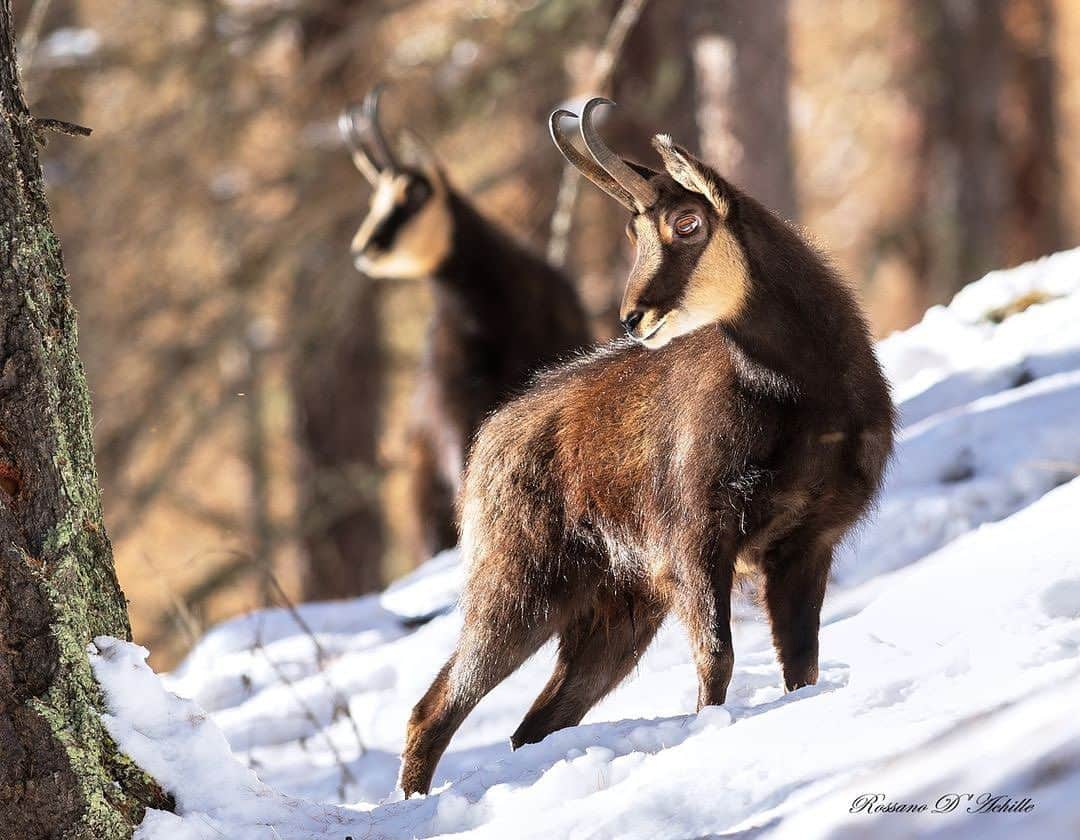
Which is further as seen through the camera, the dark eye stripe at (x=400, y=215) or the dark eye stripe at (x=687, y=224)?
the dark eye stripe at (x=400, y=215)

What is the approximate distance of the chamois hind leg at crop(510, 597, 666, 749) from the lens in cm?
428

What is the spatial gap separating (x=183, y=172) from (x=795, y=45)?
10.6 metres

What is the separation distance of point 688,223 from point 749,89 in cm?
430

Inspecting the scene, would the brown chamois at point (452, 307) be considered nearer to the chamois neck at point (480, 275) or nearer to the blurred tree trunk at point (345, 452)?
the chamois neck at point (480, 275)

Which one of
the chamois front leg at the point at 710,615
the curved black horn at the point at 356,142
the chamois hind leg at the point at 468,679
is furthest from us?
the curved black horn at the point at 356,142

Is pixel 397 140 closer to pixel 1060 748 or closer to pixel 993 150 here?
pixel 993 150

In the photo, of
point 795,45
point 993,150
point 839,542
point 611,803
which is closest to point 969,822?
point 611,803

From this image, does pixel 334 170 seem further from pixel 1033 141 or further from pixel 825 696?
pixel 825 696

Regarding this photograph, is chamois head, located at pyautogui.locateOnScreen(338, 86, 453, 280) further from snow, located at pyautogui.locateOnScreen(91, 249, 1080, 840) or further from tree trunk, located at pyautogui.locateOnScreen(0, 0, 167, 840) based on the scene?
tree trunk, located at pyautogui.locateOnScreen(0, 0, 167, 840)

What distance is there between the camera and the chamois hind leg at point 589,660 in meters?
4.28

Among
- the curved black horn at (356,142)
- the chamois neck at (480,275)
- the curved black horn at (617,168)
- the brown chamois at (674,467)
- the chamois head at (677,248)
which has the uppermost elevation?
the curved black horn at (356,142)

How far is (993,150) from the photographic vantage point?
42.3 ft

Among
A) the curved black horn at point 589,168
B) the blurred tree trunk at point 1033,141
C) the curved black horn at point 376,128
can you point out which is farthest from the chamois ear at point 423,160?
the blurred tree trunk at point 1033,141

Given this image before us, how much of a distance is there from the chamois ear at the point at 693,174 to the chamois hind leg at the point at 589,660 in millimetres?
1175
